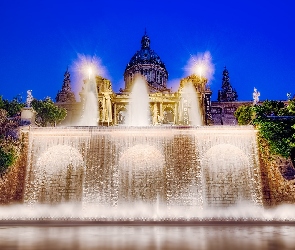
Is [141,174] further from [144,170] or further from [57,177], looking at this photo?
[57,177]

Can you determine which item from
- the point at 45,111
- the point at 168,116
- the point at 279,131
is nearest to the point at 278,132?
the point at 279,131

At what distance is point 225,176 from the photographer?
19547 mm

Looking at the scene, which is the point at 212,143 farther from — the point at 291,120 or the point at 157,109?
the point at 157,109

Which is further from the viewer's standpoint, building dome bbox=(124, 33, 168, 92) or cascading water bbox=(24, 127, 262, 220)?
building dome bbox=(124, 33, 168, 92)

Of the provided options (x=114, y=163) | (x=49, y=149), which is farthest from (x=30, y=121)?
(x=114, y=163)

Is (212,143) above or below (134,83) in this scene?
below

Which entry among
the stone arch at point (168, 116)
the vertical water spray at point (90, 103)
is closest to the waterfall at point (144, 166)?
the vertical water spray at point (90, 103)

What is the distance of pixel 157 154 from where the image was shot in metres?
20.0

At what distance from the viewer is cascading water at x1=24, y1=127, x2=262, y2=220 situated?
18.7 m

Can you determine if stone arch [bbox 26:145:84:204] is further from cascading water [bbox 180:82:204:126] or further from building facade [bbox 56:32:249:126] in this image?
cascading water [bbox 180:82:204:126]

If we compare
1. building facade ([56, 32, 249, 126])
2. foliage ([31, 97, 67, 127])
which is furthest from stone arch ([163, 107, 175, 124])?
foliage ([31, 97, 67, 127])

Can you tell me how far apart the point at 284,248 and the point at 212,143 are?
480 inches

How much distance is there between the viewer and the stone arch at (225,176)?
18922mm

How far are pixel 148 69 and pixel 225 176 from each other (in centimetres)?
4312
